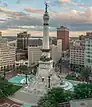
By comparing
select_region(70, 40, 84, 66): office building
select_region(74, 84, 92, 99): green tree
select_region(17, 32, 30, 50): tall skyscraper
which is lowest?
select_region(74, 84, 92, 99): green tree

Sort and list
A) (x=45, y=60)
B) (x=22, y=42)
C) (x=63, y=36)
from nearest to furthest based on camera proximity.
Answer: (x=45, y=60)
(x=22, y=42)
(x=63, y=36)

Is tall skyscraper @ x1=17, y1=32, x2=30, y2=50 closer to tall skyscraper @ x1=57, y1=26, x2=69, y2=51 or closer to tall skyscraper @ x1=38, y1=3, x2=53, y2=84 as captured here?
tall skyscraper @ x1=57, y1=26, x2=69, y2=51

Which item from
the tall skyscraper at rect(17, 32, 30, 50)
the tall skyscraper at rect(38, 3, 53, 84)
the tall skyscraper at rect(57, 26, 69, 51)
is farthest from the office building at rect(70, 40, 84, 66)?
the tall skyscraper at rect(57, 26, 69, 51)

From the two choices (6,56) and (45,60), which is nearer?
(45,60)

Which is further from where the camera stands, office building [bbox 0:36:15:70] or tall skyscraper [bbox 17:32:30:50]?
tall skyscraper [bbox 17:32:30:50]

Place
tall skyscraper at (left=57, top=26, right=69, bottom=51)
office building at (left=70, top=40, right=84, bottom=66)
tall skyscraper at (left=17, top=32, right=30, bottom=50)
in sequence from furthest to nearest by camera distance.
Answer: tall skyscraper at (left=57, top=26, right=69, bottom=51) < tall skyscraper at (left=17, top=32, right=30, bottom=50) < office building at (left=70, top=40, right=84, bottom=66)

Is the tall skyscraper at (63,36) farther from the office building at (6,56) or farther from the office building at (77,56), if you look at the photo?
the office building at (6,56)

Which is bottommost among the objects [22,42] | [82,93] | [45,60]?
[82,93]

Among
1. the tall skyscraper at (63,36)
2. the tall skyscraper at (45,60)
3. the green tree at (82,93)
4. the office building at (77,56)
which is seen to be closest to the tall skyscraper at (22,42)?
the tall skyscraper at (63,36)

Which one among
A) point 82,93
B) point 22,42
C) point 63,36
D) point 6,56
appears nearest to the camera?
point 82,93

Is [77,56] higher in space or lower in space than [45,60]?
lower

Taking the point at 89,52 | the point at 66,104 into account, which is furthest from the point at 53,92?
the point at 89,52

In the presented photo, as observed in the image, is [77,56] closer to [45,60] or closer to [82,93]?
[45,60]

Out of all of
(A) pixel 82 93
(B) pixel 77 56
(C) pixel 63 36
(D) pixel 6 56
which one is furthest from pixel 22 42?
(A) pixel 82 93
